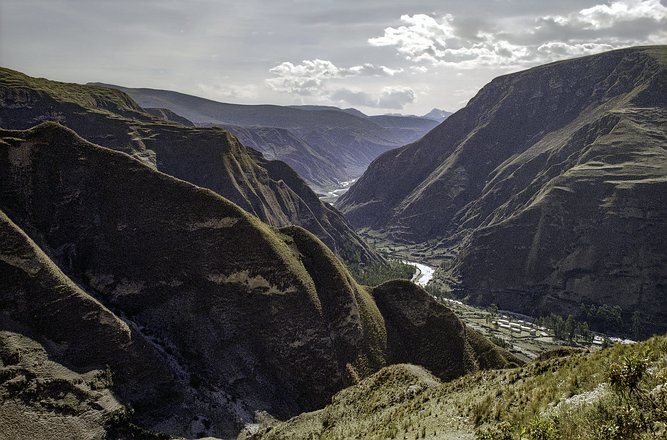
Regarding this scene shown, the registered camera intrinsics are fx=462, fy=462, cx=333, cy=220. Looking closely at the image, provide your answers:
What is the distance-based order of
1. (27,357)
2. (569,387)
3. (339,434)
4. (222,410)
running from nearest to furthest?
(569,387) < (339,434) < (27,357) < (222,410)

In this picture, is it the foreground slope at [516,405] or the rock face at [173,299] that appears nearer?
the foreground slope at [516,405]

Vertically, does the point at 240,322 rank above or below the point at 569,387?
below

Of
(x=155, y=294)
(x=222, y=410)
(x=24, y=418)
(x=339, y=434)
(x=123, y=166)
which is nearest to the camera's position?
(x=339, y=434)

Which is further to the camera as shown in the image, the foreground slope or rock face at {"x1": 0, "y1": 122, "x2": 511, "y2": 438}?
rock face at {"x1": 0, "y1": 122, "x2": 511, "y2": 438}

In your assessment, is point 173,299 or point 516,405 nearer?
point 516,405

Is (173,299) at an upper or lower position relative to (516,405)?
lower

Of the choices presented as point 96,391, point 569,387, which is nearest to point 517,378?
point 569,387

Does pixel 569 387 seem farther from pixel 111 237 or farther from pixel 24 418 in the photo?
pixel 111 237

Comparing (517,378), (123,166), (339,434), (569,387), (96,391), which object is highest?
(123,166)
